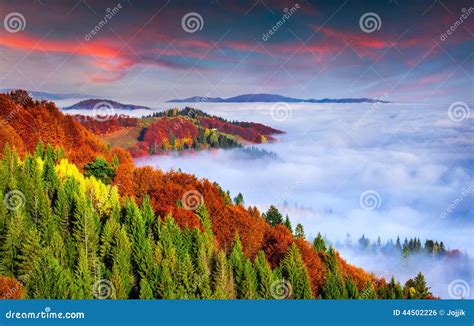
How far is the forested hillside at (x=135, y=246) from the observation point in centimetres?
2069

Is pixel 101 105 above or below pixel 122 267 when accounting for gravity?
above

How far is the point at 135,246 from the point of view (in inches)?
899

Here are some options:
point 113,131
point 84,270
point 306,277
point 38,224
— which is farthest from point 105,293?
point 113,131

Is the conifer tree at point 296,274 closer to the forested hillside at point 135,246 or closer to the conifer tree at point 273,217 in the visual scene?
the forested hillside at point 135,246

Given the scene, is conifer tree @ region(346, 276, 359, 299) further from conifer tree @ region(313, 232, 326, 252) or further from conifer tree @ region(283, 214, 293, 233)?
conifer tree @ region(283, 214, 293, 233)

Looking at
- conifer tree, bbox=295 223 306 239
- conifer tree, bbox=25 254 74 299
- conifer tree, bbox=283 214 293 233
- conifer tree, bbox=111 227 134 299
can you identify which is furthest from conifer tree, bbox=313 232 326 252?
conifer tree, bbox=25 254 74 299

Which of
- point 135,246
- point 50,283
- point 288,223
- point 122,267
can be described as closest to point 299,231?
point 288,223

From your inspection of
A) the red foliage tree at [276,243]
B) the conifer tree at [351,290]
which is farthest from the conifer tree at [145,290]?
the conifer tree at [351,290]

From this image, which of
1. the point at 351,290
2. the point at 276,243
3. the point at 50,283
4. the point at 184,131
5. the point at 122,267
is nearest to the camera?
the point at 50,283

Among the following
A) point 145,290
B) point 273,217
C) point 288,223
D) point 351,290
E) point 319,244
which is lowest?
point 351,290

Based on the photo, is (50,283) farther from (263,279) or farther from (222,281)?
(263,279)

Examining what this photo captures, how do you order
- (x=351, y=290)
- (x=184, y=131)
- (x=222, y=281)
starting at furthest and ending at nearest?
1. (x=184, y=131)
2. (x=351, y=290)
3. (x=222, y=281)

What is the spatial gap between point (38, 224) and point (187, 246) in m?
5.13

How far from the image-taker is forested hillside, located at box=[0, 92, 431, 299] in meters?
20.7
